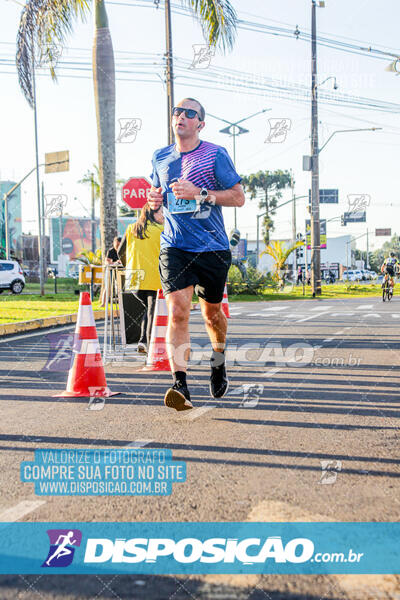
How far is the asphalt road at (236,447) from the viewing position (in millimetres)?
2045

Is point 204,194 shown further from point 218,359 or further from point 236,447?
point 236,447

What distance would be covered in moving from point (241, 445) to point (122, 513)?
1184 mm

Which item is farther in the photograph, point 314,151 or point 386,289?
point 314,151

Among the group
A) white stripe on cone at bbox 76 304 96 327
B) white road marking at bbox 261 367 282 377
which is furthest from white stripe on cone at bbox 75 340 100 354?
white road marking at bbox 261 367 282 377

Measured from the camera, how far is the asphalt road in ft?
6.71

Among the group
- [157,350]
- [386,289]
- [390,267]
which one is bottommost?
[386,289]

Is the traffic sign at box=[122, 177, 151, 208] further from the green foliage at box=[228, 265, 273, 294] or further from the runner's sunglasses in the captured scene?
the green foliage at box=[228, 265, 273, 294]

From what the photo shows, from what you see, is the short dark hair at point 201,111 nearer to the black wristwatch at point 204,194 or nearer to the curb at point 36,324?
the black wristwatch at point 204,194

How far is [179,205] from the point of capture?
4512 millimetres

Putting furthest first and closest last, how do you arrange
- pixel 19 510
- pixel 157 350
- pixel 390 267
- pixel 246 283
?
pixel 246 283 → pixel 390 267 → pixel 157 350 → pixel 19 510

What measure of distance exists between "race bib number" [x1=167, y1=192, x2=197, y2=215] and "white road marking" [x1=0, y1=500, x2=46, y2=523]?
2356mm

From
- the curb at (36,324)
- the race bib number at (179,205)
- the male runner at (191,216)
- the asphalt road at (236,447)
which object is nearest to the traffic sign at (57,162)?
the curb at (36,324)

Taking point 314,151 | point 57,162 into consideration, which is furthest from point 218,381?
point 314,151

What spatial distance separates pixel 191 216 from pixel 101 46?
12.6 meters
